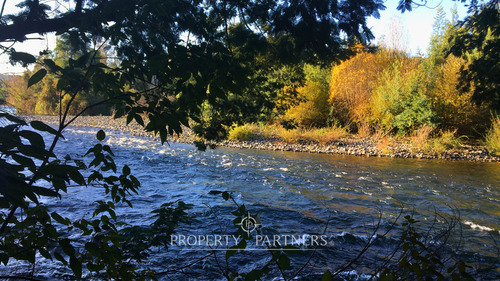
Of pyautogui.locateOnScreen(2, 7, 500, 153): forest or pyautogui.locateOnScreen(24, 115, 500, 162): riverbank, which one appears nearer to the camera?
pyautogui.locateOnScreen(24, 115, 500, 162): riverbank

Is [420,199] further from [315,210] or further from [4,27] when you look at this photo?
[4,27]

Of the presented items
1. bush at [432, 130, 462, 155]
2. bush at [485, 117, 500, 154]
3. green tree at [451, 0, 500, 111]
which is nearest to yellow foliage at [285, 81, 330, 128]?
bush at [432, 130, 462, 155]

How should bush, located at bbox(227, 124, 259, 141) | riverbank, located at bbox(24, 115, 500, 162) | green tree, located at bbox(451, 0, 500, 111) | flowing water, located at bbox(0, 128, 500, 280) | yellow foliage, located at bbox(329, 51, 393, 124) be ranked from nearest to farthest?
flowing water, located at bbox(0, 128, 500, 280)
green tree, located at bbox(451, 0, 500, 111)
riverbank, located at bbox(24, 115, 500, 162)
bush, located at bbox(227, 124, 259, 141)
yellow foliage, located at bbox(329, 51, 393, 124)

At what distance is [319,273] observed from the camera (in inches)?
128

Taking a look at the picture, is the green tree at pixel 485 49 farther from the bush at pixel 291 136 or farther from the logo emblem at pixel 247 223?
the bush at pixel 291 136

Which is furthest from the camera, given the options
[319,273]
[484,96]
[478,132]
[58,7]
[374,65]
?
[374,65]

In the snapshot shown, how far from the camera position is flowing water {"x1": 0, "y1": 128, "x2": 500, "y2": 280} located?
3.58 meters

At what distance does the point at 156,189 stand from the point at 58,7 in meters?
4.58

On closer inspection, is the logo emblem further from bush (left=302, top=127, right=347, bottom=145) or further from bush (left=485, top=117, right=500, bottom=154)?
bush (left=485, top=117, right=500, bottom=154)

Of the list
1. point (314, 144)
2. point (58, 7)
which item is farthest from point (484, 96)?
point (314, 144)

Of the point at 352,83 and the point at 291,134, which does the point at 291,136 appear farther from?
the point at 352,83

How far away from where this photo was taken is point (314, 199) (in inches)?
237

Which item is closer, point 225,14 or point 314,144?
point 225,14

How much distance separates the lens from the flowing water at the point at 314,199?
11.7 ft
